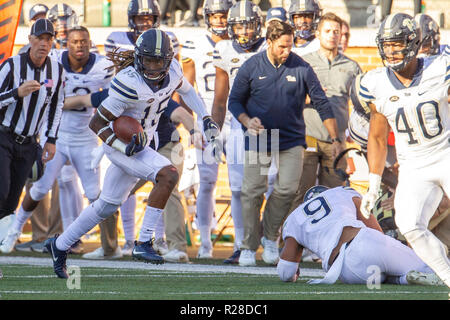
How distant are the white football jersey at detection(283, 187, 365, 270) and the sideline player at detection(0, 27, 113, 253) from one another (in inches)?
110

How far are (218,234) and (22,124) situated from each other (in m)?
3.49

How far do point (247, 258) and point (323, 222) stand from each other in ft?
5.64

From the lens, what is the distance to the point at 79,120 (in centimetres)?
887

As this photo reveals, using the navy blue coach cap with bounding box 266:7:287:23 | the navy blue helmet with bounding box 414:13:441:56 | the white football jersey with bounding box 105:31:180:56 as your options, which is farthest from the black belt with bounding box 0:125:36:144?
the navy blue helmet with bounding box 414:13:441:56

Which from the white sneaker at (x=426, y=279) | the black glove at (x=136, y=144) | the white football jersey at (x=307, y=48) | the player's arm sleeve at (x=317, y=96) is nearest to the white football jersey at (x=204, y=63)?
the white football jersey at (x=307, y=48)

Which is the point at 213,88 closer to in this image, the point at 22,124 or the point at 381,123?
the point at 22,124

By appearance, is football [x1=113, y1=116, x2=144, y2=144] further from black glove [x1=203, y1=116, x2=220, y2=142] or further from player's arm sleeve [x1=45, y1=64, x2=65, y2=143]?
player's arm sleeve [x1=45, y1=64, x2=65, y2=143]

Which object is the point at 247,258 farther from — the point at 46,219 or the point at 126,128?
the point at 46,219

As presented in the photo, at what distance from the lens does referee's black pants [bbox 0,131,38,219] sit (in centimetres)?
705

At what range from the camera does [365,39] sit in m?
10.7

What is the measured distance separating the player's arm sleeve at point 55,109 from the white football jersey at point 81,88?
0.98 m

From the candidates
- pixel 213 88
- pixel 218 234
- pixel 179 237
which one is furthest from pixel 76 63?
pixel 218 234

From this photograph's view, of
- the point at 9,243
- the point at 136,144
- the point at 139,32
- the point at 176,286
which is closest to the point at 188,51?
the point at 139,32
